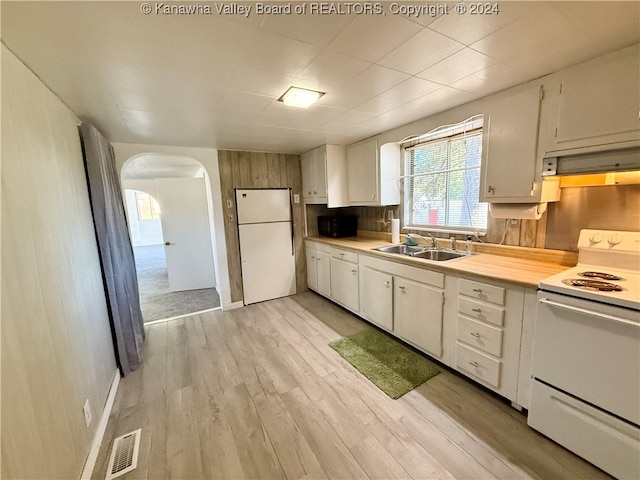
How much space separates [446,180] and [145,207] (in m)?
10.8

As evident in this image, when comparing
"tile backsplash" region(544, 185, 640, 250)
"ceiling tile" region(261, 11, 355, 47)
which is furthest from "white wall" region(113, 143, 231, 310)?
"tile backsplash" region(544, 185, 640, 250)

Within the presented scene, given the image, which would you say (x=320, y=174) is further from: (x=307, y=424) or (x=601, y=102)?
(x=307, y=424)

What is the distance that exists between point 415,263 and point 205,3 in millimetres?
2225

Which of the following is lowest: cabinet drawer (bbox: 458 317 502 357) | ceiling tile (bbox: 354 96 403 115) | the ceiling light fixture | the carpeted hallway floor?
the carpeted hallway floor

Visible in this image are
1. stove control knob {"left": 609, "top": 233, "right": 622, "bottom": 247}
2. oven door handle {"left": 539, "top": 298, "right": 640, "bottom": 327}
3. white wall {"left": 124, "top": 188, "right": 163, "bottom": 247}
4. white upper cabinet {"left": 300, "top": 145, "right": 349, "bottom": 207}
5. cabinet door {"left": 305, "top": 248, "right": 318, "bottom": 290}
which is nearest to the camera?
oven door handle {"left": 539, "top": 298, "right": 640, "bottom": 327}

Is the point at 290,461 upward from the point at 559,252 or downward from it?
downward

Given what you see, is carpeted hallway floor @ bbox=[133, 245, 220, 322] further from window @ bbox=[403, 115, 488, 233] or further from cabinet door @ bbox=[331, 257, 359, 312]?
window @ bbox=[403, 115, 488, 233]

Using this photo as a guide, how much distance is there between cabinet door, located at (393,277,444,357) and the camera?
2279 millimetres

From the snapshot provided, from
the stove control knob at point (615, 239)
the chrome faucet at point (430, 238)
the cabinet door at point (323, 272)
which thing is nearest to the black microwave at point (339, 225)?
the cabinet door at point (323, 272)

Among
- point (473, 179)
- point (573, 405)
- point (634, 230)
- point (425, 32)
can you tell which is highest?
point (425, 32)

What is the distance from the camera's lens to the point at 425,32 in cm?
126

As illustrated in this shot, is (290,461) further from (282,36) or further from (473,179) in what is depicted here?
(473,179)

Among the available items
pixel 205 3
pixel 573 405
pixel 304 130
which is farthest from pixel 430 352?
pixel 205 3

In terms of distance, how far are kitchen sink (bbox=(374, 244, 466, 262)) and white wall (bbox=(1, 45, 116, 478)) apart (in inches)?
103
